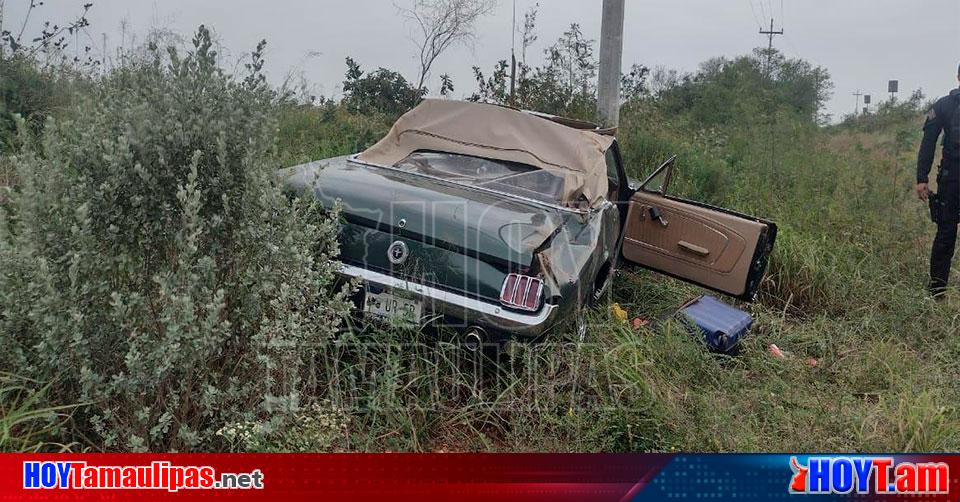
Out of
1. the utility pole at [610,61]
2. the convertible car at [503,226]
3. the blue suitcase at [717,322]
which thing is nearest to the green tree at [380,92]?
the utility pole at [610,61]

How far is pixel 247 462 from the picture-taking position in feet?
8.36

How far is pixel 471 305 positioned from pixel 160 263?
129 centimetres

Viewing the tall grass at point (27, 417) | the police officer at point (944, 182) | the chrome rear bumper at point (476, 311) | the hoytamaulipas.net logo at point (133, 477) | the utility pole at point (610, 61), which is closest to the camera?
the hoytamaulipas.net logo at point (133, 477)

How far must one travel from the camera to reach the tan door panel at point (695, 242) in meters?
5.24

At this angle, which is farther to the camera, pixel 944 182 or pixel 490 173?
pixel 944 182

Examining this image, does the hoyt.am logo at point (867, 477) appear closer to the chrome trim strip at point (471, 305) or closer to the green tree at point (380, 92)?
the chrome trim strip at point (471, 305)

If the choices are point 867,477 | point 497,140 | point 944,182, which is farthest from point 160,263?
point 944,182

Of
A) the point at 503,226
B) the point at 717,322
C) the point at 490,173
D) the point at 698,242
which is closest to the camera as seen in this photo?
the point at 503,226

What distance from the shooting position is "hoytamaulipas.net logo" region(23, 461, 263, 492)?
2.45 m

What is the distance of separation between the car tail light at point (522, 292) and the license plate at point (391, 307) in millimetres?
388

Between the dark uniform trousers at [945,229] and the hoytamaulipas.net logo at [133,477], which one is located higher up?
the dark uniform trousers at [945,229]

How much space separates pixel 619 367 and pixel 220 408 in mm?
1821

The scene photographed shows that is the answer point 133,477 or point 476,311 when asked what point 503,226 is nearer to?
point 476,311

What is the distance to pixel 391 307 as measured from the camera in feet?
11.2
